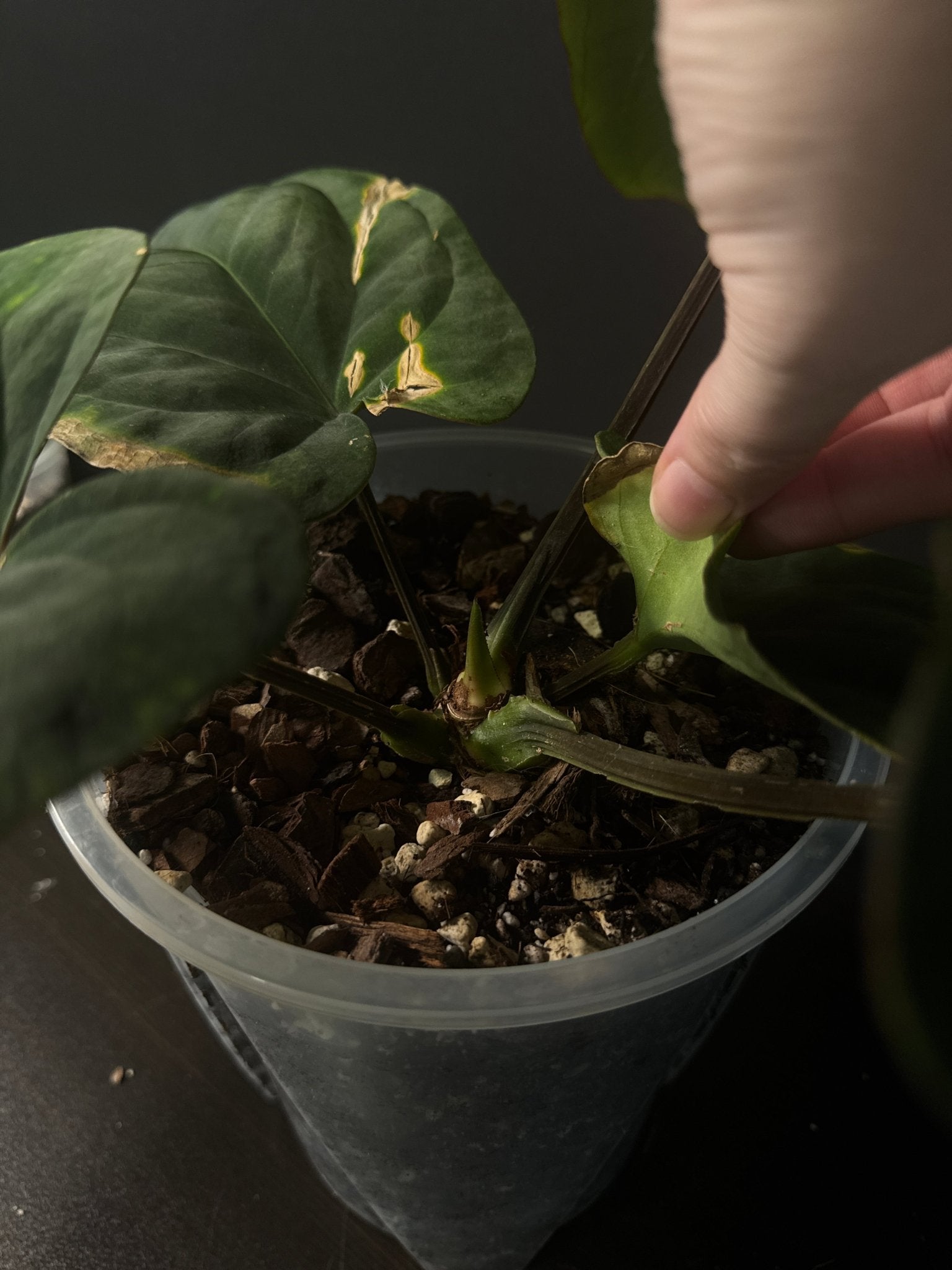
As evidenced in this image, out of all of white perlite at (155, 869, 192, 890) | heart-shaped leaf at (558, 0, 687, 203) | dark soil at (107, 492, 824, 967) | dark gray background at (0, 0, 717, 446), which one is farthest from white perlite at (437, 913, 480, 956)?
dark gray background at (0, 0, 717, 446)

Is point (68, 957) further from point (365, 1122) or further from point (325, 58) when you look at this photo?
point (325, 58)

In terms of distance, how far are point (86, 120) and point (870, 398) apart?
0.76m

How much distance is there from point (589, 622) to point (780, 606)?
216 mm

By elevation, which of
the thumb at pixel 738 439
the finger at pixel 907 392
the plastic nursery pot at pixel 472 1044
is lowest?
the plastic nursery pot at pixel 472 1044

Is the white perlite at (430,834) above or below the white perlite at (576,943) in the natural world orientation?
above

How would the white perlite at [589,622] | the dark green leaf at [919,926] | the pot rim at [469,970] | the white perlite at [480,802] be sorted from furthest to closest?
the white perlite at [589,622] < the white perlite at [480,802] < the pot rim at [469,970] < the dark green leaf at [919,926]

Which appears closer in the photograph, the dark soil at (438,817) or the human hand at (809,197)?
the human hand at (809,197)

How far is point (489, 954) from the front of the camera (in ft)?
1.52

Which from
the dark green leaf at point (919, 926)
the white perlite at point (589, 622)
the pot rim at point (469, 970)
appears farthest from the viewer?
the white perlite at point (589, 622)

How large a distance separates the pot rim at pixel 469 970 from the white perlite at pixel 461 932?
46 millimetres

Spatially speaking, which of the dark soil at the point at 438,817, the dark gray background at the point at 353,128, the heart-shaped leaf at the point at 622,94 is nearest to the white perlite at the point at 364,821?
the dark soil at the point at 438,817

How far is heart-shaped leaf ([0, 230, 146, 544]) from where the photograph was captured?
34 centimetres

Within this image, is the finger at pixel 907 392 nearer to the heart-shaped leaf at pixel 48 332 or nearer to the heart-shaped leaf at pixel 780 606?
the heart-shaped leaf at pixel 780 606

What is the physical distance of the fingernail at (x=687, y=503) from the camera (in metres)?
0.36
